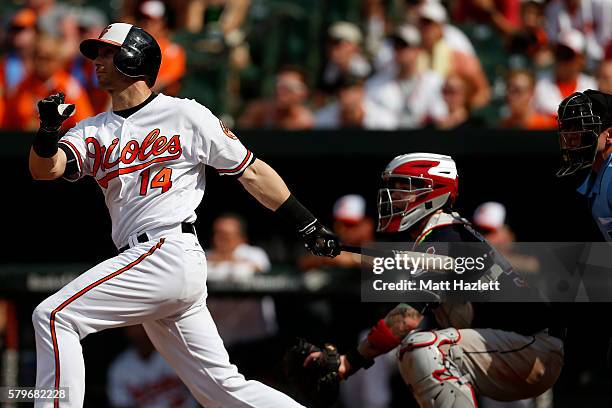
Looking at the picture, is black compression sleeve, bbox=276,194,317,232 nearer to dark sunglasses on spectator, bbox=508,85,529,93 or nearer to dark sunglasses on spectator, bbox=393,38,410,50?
dark sunglasses on spectator, bbox=508,85,529,93

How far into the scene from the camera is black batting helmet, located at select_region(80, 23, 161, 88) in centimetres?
507

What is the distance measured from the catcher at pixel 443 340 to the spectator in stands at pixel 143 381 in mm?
2695

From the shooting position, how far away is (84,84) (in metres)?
9.08

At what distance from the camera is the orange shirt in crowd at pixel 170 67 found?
348 inches

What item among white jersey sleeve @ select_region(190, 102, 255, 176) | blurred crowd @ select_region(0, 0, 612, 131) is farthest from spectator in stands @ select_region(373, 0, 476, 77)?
white jersey sleeve @ select_region(190, 102, 255, 176)

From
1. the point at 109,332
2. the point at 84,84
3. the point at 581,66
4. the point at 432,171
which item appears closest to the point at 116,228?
the point at 432,171

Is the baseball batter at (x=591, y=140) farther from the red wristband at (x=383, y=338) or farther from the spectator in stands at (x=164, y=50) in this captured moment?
the spectator in stands at (x=164, y=50)

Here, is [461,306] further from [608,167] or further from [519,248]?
[519,248]

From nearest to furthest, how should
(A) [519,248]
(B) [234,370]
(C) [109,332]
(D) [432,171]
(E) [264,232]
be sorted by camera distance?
(B) [234,370] < (D) [432,171] < (A) [519,248] < (C) [109,332] < (E) [264,232]

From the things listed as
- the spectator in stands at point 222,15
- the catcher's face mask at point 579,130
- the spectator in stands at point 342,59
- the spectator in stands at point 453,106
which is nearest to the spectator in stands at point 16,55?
the spectator in stands at point 222,15

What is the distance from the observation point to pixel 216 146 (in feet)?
16.8

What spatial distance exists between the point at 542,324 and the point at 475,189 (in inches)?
133

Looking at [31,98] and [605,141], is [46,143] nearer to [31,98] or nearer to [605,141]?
[605,141]

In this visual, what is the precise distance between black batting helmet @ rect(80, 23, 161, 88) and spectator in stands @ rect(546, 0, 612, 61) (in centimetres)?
500
